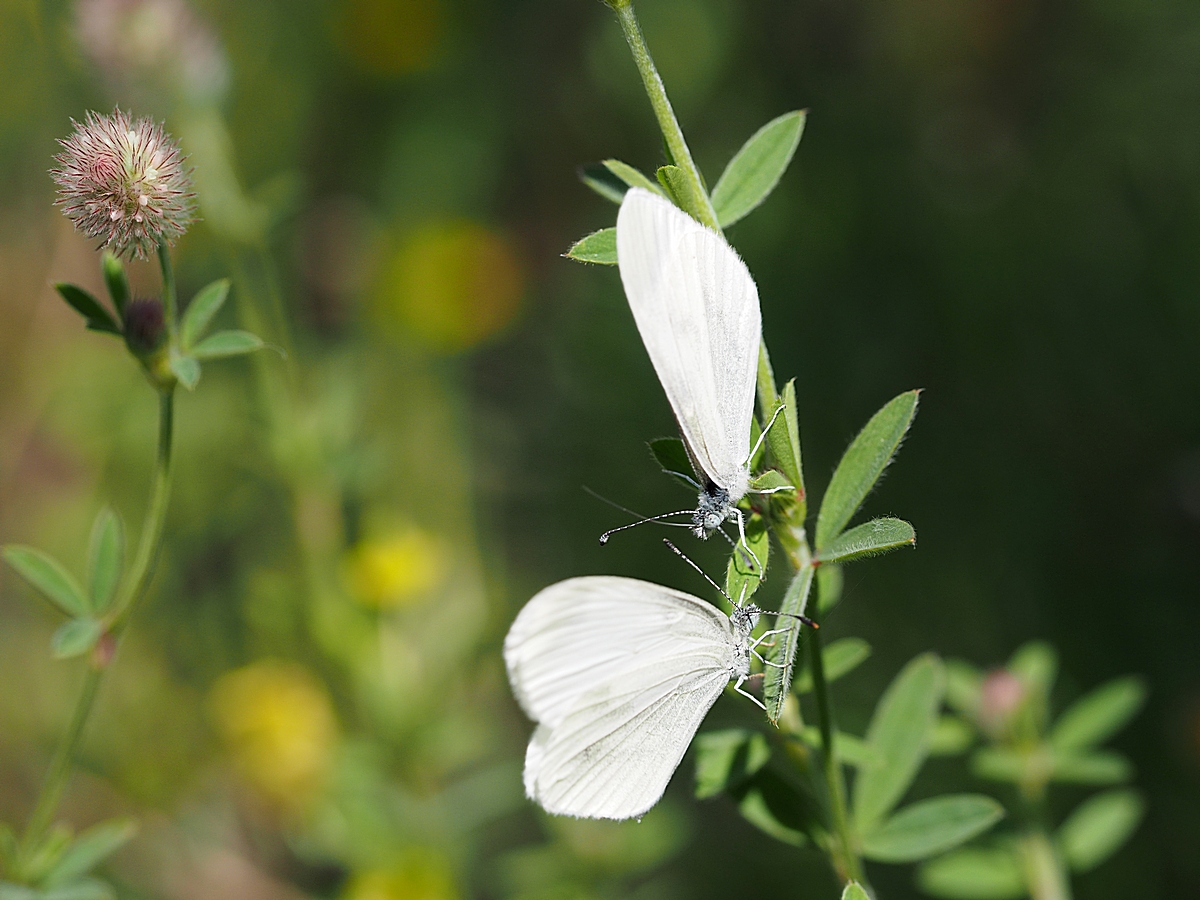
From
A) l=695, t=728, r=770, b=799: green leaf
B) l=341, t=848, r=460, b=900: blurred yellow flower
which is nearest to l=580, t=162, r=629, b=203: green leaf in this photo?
l=695, t=728, r=770, b=799: green leaf

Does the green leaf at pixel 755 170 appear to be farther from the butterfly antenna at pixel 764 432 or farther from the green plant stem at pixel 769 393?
the butterfly antenna at pixel 764 432

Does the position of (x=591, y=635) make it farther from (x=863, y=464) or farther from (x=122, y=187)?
(x=122, y=187)

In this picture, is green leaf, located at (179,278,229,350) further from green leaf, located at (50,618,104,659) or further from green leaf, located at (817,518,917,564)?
green leaf, located at (817,518,917,564)

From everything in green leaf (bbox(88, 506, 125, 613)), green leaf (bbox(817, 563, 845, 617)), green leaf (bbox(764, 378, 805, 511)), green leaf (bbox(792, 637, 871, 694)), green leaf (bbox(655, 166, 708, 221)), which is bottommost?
green leaf (bbox(792, 637, 871, 694))

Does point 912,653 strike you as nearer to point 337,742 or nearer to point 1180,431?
point 1180,431

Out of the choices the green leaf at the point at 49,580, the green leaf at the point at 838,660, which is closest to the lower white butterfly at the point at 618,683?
the green leaf at the point at 838,660
